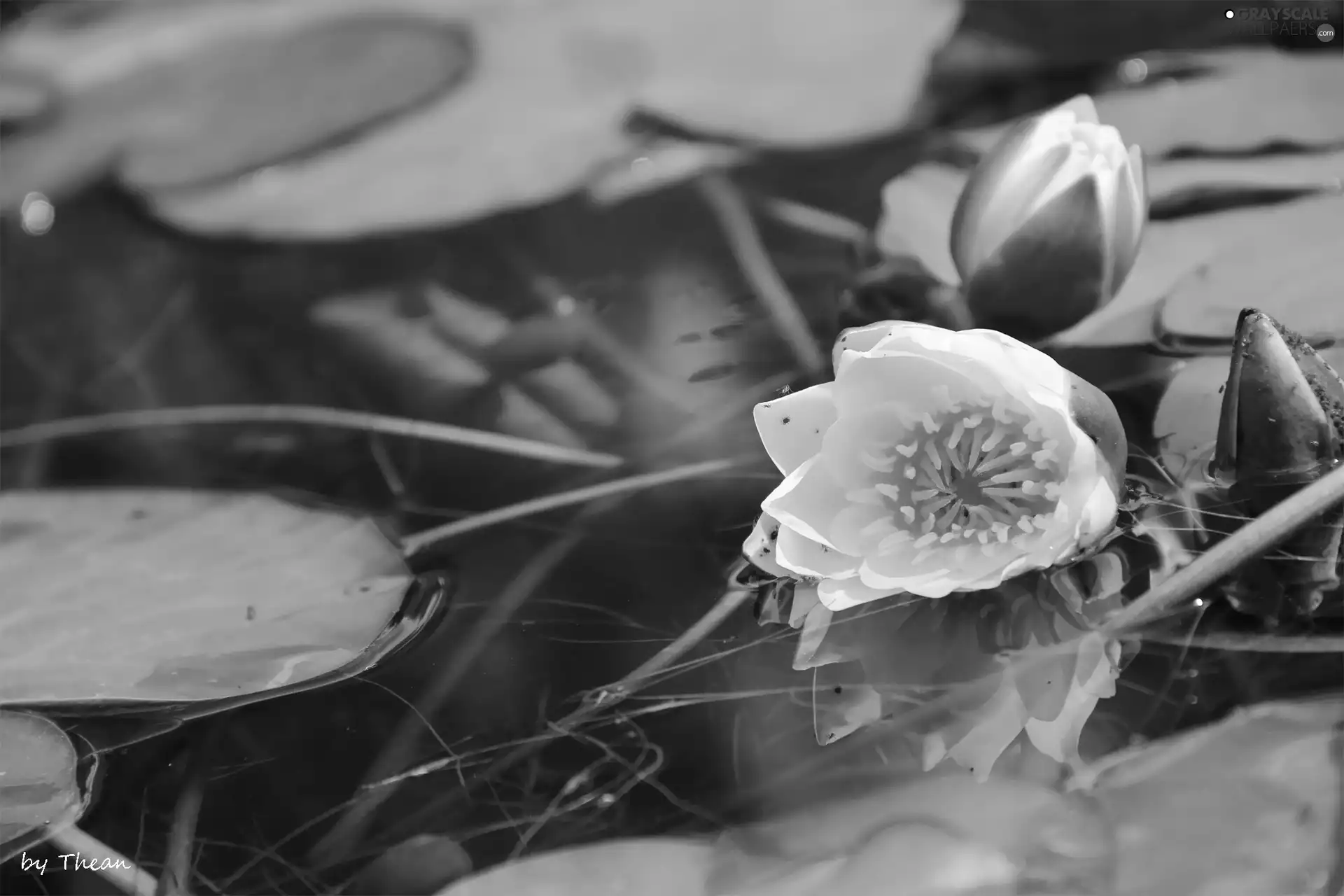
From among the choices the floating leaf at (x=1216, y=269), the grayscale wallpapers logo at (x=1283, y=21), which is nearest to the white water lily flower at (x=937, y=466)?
the floating leaf at (x=1216, y=269)

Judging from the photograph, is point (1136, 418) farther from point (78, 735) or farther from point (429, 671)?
point (78, 735)

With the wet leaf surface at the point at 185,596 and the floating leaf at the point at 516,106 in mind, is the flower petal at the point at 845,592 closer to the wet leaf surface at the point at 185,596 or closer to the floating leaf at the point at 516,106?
the wet leaf surface at the point at 185,596

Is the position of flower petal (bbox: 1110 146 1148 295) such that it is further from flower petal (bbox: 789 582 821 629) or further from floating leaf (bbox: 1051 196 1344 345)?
flower petal (bbox: 789 582 821 629)

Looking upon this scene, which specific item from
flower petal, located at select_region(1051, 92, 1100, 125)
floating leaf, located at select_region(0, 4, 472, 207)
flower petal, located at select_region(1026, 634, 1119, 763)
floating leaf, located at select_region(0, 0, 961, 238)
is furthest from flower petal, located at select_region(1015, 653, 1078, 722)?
floating leaf, located at select_region(0, 4, 472, 207)

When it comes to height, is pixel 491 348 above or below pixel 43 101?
below

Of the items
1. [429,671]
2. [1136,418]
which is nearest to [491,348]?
[429,671]

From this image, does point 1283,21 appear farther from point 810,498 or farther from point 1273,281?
point 810,498
